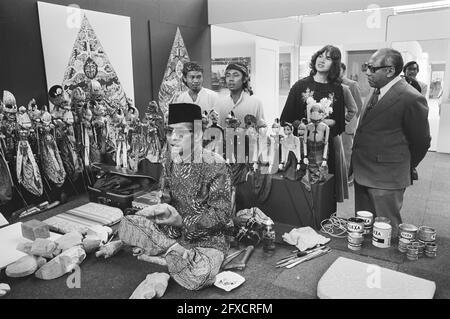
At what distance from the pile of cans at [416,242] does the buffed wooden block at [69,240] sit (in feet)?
7.77

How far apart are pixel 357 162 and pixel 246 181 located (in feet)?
3.21

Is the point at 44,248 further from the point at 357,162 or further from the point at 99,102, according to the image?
the point at 357,162

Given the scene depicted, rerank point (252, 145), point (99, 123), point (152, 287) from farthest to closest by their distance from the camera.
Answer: point (99, 123) → point (252, 145) → point (152, 287)

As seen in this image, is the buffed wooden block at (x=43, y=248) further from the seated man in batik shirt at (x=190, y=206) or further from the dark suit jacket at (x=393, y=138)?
the dark suit jacket at (x=393, y=138)

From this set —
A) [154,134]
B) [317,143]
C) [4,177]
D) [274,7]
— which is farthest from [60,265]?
[274,7]

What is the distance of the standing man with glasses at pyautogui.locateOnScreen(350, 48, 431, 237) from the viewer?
2732 mm

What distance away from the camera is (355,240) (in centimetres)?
272

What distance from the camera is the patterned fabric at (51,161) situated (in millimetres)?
3615

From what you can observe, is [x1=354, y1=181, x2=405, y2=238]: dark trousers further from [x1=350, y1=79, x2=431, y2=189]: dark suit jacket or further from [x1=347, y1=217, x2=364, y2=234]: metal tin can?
[x1=347, y1=217, x2=364, y2=234]: metal tin can

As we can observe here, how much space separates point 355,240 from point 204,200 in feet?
3.76

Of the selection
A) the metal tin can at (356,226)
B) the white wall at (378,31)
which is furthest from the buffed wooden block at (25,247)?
the white wall at (378,31)

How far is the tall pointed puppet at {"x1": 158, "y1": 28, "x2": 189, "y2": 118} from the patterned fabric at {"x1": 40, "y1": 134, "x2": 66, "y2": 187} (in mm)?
1826

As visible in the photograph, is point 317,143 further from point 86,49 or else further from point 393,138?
point 86,49

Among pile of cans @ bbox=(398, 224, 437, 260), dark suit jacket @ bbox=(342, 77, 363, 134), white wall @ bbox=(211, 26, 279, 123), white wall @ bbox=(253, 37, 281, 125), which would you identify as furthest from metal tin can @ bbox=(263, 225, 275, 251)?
white wall @ bbox=(253, 37, 281, 125)
